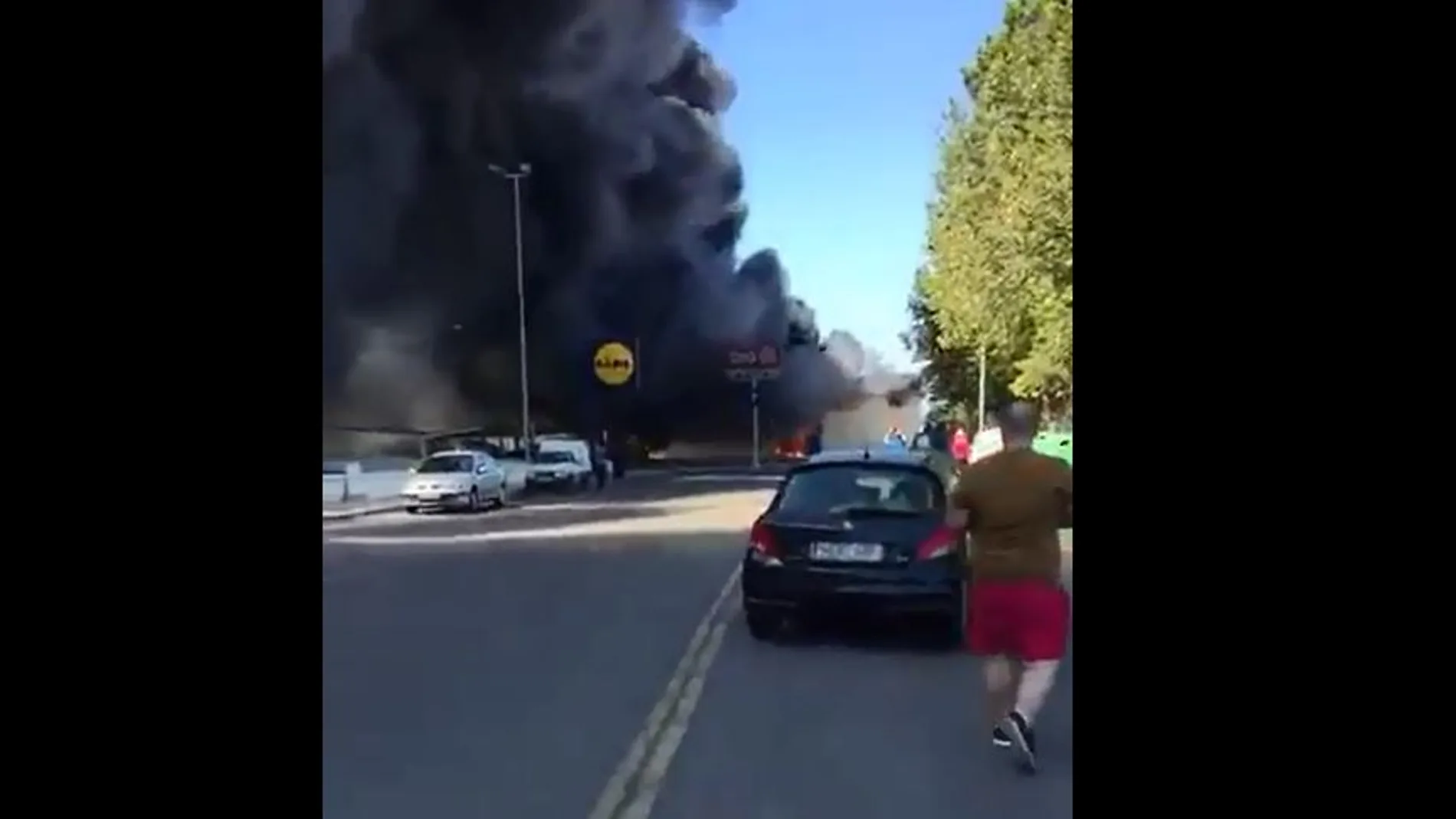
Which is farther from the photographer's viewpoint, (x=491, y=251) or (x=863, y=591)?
(x=491, y=251)

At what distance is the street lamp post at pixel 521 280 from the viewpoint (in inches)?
271

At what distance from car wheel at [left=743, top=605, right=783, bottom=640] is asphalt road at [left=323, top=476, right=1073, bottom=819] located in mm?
63

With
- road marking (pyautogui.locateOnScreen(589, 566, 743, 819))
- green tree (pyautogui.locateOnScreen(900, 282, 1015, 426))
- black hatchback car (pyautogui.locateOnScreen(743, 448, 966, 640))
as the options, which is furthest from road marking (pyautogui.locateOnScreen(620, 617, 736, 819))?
green tree (pyautogui.locateOnScreen(900, 282, 1015, 426))

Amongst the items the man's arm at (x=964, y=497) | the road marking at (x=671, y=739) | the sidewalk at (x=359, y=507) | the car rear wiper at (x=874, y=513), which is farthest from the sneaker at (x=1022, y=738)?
the sidewalk at (x=359, y=507)

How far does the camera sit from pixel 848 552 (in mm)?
6473

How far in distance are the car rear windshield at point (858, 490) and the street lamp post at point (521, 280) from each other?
1.47 meters

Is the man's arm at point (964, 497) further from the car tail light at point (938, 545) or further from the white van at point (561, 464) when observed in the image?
the white van at point (561, 464)
